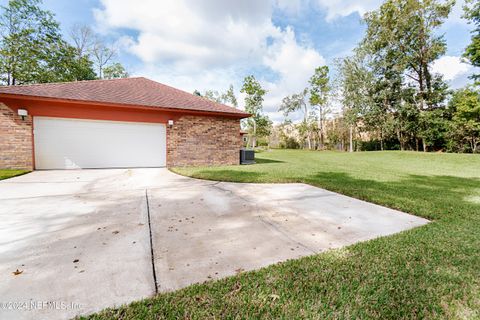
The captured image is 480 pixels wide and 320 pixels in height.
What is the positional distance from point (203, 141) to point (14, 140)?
6.35 metres

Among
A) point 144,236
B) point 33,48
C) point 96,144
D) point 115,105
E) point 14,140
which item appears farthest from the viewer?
point 33,48

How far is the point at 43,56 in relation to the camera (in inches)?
676

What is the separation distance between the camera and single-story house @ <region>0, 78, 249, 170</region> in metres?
6.94

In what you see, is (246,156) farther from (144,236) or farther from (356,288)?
(356,288)

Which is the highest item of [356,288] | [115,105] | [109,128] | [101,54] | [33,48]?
[101,54]

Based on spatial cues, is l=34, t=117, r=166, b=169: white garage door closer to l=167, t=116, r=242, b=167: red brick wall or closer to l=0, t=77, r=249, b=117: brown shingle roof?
l=167, t=116, r=242, b=167: red brick wall

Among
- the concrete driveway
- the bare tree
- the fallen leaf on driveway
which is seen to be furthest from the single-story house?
the bare tree

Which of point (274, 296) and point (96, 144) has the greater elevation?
point (96, 144)

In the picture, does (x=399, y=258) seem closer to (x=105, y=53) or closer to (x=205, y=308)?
(x=205, y=308)

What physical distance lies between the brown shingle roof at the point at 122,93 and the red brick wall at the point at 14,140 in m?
0.84

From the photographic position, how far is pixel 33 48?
16891mm

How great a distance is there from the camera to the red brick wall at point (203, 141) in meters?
8.75

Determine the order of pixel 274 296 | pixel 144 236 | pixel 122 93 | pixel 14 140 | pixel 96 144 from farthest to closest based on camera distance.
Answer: pixel 122 93 < pixel 96 144 < pixel 14 140 < pixel 144 236 < pixel 274 296

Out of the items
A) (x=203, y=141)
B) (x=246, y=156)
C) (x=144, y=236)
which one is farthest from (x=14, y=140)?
(x=246, y=156)
